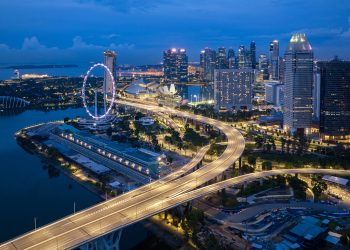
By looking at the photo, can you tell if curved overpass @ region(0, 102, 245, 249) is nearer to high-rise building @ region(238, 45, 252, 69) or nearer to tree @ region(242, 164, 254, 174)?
tree @ region(242, 164, 254, 174)

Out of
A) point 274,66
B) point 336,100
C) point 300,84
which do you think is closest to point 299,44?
point 300,84

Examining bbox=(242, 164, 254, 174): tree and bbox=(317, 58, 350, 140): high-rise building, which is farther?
bbox=(317, 58, 350, 140): high-rise building

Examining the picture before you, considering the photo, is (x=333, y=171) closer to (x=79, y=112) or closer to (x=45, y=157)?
(x=45, y=157)

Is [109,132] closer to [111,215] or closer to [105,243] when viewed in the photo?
[111,215]

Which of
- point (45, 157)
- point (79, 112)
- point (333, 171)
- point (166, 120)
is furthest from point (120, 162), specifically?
point (79, 112)

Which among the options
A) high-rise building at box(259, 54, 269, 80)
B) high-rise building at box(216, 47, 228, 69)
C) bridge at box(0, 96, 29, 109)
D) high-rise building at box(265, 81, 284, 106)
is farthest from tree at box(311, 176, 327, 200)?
high-rise building at box(259, 54, 269, 80)
